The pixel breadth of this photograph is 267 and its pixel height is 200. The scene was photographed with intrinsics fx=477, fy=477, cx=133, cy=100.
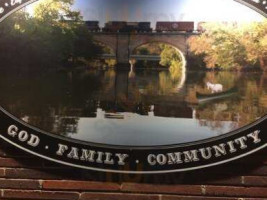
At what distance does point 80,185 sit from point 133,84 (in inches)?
37.9

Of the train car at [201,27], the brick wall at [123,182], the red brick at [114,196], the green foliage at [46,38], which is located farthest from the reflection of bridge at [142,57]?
the red brick at [114,196]

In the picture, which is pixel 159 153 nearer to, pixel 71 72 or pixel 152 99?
pixel 152 99

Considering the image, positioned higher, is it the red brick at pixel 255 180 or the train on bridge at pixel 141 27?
the train on bridge at pixel 141 27

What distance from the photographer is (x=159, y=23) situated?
3955 millimetres

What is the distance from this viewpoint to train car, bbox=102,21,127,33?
3.99 metres

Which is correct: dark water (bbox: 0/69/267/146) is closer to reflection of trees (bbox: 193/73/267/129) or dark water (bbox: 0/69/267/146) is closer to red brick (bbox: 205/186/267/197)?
reflection of trees (bbox: 193/73/267/129)

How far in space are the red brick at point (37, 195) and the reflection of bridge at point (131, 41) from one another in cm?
122

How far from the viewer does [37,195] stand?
160 inches

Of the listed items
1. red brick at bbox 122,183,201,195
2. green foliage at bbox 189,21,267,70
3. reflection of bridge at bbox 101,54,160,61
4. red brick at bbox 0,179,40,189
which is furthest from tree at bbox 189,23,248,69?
red brick at bbox 0,179,40,189

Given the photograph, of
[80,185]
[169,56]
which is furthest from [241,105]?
[80,185]

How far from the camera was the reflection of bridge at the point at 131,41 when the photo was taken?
13.2ft

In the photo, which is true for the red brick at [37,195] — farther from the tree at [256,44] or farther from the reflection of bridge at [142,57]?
the tree at [256,44]

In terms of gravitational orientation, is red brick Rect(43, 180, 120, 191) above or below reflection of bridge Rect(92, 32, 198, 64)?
below

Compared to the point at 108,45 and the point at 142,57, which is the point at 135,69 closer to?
the point at 142,57
